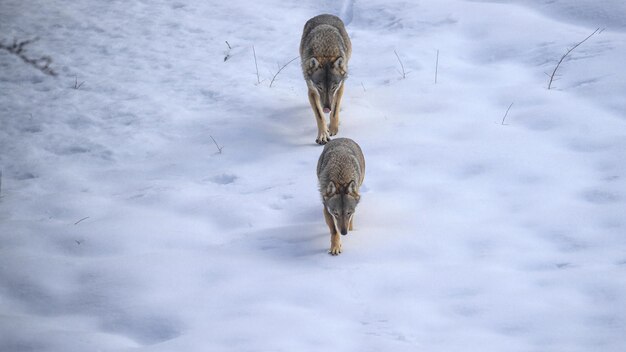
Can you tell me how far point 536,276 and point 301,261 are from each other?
233 cm

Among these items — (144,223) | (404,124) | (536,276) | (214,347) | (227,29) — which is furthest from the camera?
(227,29)

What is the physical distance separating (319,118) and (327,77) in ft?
1.93

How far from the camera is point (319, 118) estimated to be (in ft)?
30.8

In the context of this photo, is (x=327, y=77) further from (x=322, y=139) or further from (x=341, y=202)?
(x=341, y=202)

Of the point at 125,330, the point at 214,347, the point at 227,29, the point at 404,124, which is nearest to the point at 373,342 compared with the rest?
the point at 214,347

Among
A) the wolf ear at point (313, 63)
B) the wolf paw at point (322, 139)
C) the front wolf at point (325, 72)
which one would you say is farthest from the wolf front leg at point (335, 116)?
the wolf ear at point (313, 63)

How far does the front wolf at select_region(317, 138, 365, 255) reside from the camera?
688 cm

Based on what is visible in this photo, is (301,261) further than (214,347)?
Yes

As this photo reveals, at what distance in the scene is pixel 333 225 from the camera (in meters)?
7.02

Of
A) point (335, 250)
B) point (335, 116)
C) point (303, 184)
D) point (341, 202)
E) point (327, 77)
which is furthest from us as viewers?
point (335, 116)

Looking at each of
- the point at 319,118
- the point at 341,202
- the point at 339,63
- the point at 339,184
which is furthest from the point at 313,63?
the point at 341,202

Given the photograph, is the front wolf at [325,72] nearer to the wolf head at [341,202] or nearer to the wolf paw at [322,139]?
the wolf paw at [322,139]

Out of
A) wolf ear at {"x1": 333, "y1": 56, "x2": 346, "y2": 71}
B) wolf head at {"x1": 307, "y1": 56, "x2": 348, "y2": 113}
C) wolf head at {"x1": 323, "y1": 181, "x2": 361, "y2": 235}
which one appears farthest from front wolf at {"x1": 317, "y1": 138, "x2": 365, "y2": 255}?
wolf ear at {"x1": 333, "y1": 56, "x2": 346, "y2": 71}

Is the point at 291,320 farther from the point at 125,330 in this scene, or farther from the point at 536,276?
the point at 536,276
